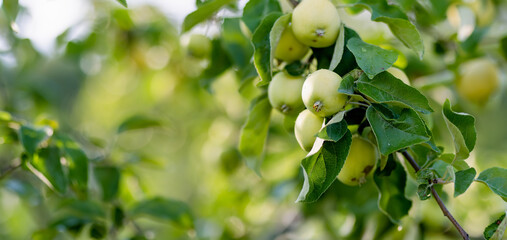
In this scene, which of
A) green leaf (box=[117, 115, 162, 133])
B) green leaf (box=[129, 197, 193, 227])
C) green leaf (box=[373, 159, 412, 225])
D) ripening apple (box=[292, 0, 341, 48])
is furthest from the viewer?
green leaf (box=[117, 115, 162, 133])

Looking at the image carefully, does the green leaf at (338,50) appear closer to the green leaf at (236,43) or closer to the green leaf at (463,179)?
the green leaf at (463,179)

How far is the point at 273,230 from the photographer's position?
215cm

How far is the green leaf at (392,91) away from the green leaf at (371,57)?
0.07 ft

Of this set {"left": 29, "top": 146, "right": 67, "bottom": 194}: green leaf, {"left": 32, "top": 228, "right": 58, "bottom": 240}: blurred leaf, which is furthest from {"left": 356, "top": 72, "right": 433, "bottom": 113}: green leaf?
{"left": 32, "top": 228, "right": 58, "bottom": 240}: blurred leaf

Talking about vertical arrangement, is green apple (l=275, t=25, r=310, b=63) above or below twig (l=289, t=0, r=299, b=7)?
below

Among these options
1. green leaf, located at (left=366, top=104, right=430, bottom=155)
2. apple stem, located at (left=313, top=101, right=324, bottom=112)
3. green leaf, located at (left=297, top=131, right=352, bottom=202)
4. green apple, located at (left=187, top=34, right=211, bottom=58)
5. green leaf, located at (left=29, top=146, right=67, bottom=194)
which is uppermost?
apple stem, located at (left=313, top=101, right=324, bottom=112)

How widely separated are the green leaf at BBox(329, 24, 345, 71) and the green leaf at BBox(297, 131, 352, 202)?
13 cm

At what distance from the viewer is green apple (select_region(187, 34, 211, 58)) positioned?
1.66m

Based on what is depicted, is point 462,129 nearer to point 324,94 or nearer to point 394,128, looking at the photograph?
point 394,128

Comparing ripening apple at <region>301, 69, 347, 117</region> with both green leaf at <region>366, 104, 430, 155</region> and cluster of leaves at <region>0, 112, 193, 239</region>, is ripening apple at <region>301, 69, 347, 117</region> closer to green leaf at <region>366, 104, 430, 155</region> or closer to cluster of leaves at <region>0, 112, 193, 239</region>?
green leaf at <region>366, 104, 430, 155</region>

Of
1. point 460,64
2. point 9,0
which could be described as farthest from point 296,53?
point 460,64

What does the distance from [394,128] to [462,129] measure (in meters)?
0.15

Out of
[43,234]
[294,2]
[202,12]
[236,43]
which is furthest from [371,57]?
[43,234]

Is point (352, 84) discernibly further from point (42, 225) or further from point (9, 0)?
point (42, 225)
